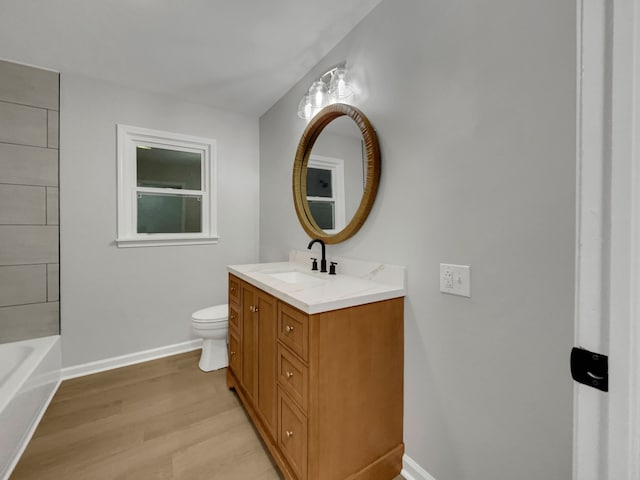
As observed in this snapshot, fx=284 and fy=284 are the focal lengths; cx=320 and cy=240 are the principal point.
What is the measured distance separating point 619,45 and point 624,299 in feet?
1.50

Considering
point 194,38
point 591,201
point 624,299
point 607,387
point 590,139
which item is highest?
point 194,38

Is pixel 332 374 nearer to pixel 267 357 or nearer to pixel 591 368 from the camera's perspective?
pixel 267 357

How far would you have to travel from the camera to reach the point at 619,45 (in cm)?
51

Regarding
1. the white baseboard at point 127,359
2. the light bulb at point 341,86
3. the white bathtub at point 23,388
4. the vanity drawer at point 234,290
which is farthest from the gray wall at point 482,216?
the white baseboard at point 127,359

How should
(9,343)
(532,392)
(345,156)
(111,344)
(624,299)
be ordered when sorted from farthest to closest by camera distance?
(111,344) → (9,343) → (345,156) → (532,392) → (624,299)

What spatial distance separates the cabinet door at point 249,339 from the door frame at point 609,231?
1.40 m

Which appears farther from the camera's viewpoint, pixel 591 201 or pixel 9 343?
pixel 9 343

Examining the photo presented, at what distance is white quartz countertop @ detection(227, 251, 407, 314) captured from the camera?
118 cm

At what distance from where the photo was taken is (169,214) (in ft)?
9.00

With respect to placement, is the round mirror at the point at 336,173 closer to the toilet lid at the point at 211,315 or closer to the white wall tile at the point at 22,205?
the toilet lid at the point at 211,315

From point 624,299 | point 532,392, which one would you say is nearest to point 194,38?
point 624,299

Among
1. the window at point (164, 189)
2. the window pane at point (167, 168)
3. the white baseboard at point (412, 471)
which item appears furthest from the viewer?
the window pane at point (167, 168)

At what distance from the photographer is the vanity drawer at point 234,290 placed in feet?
6.34

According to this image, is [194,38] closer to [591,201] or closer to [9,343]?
[591,201]
